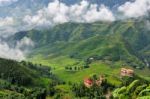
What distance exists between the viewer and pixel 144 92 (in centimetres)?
6388

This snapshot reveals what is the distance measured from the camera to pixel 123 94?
67.1m

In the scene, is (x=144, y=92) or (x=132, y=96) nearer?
(x=144, y=92)

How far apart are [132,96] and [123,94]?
150 inches

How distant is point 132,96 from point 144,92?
6.60 meters

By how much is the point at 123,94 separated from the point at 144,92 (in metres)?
4.42

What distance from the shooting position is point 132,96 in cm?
7025
